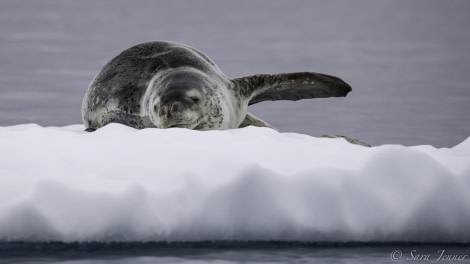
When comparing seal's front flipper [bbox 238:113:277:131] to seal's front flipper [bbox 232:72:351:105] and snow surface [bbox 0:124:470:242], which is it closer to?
seal's front flipper [bbox 232:72:351:105]

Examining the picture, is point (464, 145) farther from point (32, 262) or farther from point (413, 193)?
point (32, 262)

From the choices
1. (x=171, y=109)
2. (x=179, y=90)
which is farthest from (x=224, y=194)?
(x=179, y=90)

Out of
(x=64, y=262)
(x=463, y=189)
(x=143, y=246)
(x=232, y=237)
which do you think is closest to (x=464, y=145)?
(x=463, y=189)

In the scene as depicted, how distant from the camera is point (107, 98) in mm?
8453

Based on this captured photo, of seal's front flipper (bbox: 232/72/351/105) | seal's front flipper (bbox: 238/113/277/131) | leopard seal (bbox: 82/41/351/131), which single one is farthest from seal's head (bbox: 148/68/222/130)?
seal's front flipper (bbox: 238/113/277/131)

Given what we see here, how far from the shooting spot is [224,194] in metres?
4.29

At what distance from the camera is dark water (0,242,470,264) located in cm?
385

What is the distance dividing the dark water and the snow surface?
0.18 feet

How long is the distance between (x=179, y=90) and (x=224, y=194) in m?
3.19

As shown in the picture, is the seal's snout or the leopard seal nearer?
the seal's snout

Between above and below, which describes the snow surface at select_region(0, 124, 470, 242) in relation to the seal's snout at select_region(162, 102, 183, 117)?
below

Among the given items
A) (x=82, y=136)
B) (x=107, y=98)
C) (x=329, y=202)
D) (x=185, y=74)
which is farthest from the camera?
(x=107, y=98)

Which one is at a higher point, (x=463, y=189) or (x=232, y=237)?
(x=463, y=189)

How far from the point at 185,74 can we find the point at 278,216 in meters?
3.83
